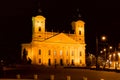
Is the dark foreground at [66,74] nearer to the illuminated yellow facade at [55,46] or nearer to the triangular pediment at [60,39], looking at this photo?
the illuminated yellow facade at [55,46]

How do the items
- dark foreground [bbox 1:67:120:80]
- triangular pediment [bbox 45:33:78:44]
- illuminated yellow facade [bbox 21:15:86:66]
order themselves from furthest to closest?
triangular pediment [bbox 45:33:78:44]
illuminated yellow facade [bbox 21:15:86:66]
dark foreground [bbox 1:67:120:80]

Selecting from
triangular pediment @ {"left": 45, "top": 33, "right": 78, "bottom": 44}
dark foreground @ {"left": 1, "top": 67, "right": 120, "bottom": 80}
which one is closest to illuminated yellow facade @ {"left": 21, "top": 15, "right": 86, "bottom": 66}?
triangular pediment @ {"left": 45, "top": 33, "right": 78, "bottom": 44}

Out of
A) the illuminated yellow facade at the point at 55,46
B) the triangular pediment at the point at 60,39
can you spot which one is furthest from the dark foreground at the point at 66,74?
the triangular pediment at the point at 60,39

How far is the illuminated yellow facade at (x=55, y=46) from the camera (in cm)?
9956

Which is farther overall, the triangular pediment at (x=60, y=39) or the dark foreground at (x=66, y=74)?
the triangular pediment at (x=60, y=39)

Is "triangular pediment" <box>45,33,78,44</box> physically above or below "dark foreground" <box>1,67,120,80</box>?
above

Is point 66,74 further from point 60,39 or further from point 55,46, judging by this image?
point 60,39

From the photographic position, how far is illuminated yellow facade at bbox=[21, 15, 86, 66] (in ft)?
327

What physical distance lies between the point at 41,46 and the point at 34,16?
9.67m

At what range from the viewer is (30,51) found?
99.8m

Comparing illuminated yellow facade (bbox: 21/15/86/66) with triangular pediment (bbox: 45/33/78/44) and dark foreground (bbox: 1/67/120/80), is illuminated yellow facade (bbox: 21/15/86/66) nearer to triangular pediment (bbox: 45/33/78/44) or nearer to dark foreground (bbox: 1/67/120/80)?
triangular pediment (bbox: 45/33/78/44)

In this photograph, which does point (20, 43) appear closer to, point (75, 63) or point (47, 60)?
point (47, 60)

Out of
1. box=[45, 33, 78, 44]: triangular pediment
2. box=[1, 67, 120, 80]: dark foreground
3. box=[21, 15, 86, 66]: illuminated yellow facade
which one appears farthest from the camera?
box=[45, 33, 78, 44]: triangular pediment

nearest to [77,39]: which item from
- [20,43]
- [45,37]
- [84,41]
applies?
[84,41]
